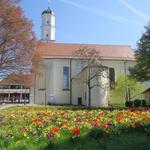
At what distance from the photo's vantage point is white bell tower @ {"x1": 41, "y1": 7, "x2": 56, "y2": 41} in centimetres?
7862

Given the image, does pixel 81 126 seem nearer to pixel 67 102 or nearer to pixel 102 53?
pixel 67 102

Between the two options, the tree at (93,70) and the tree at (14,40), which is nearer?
the tree at (14,40)

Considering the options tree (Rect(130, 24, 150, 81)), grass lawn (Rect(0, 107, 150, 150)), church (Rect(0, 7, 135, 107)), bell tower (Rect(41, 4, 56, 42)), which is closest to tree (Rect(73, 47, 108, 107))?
church (Rect(0, 7, 135, 107))

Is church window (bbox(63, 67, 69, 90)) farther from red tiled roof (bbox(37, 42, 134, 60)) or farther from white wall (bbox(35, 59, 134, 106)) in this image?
red tiled roof (bbox(37, 42, 134, 60))

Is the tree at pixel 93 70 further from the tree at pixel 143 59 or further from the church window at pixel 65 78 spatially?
the tree at pixel 143 59

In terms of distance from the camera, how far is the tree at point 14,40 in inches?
1104

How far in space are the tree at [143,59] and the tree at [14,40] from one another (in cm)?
1559

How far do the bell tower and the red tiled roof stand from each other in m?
9.18

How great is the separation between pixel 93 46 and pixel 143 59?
1346 inches

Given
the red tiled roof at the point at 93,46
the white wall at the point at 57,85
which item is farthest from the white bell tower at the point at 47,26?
the white wall at the point at 57,85

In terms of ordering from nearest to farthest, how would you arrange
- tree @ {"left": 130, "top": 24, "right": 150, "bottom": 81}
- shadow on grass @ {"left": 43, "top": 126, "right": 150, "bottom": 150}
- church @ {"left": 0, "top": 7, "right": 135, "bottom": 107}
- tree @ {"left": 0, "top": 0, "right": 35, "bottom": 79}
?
1. shadow on grass @ {"left": 43, "top": 126, "right": 150, "bottom": 150}
2. tree @ {"left": 0, "top": 0, "right": 35, "bottom": 79}
3. tree @ {"left": 130, "top": 24, "right": 150, "bottom": 81}
4. church @ {"left": 0, "top": 7, "right": 135, "bottom": 107}

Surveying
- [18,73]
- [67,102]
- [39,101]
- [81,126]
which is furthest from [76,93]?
[81,126]

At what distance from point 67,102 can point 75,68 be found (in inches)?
316

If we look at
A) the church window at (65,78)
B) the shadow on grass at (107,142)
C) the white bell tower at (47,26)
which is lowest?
the shadow on grass at (107,142)
